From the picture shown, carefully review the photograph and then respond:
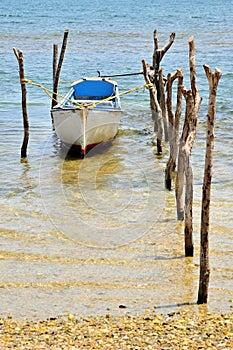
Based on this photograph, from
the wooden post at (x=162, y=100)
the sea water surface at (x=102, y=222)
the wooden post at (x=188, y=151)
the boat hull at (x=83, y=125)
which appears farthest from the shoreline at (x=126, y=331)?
the boat hull at (x=83, y=125)

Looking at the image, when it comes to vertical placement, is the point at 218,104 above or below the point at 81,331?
below

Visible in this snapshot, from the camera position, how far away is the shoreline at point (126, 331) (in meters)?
6.90

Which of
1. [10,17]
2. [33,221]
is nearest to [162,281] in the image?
[33,221]

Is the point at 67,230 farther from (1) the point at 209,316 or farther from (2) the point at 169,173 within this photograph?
(1) the point at 209,316

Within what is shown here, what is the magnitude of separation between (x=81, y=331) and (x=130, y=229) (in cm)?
417

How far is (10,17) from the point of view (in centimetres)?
7169

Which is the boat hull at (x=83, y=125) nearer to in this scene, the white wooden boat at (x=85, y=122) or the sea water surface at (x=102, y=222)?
the white wooden boat at (x=85, y=122)

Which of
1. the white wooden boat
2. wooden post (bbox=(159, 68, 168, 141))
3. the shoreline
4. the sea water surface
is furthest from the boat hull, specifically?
the shoreline

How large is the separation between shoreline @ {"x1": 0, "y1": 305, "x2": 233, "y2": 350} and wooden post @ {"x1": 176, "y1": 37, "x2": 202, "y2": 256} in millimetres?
1926

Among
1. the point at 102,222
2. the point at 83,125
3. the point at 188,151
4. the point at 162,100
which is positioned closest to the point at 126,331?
the point at 188,151

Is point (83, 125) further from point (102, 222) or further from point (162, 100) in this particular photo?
point (102, 222)

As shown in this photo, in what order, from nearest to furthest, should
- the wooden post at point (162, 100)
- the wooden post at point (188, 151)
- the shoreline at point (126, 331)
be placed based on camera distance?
the shoreline at point (126, 331), the wooden post at point (188, 151), the wooden post at point (162, 100)

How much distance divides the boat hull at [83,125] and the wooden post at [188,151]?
5.16 m

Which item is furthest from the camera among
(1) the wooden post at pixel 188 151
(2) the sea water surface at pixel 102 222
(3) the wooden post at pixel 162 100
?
(3) the wooden post at pixel 162 100
